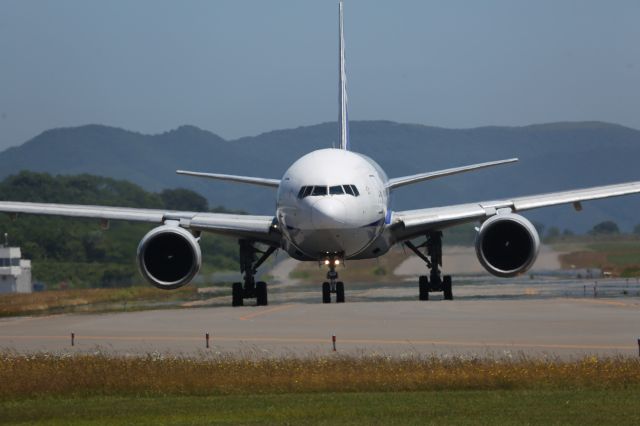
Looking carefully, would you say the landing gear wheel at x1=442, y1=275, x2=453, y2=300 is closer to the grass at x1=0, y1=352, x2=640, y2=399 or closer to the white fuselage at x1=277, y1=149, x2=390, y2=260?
the white fuselage at x1=277, y1=149, x2=390, y2=260

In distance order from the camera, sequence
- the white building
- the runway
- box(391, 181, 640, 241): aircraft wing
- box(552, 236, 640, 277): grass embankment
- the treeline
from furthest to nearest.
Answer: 1. the white building
2. the treeline
3. box(552, 236, 640, 277): grass embankment
4. box(391, 181, 640, 241): aircraft wing
5. the runway

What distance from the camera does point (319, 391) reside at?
1828 cm

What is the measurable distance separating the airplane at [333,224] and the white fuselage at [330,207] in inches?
1.0

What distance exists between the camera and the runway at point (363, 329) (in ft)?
75.9

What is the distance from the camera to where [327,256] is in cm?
3453

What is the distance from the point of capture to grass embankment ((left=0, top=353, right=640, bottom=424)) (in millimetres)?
15656

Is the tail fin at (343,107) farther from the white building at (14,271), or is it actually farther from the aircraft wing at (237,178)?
the white building at (14,271)

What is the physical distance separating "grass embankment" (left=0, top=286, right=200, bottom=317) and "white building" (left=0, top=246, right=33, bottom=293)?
34.4 ft

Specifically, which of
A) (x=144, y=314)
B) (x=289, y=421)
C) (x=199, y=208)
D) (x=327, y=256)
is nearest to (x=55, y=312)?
(x=144, y=314)

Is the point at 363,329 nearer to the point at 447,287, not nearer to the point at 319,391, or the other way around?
the point at 319,391

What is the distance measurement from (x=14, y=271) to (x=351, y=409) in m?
47.1

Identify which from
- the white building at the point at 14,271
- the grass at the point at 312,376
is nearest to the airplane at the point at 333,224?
the grass at the point at 312,376

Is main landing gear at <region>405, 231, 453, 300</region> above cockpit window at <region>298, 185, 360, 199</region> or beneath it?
beneath

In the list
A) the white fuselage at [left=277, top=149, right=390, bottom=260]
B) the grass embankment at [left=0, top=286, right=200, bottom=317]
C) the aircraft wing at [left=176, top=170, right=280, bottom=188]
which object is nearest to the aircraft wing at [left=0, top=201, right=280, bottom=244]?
the aircraft wing at [left=176, top=170, right=280, bottom=188]
